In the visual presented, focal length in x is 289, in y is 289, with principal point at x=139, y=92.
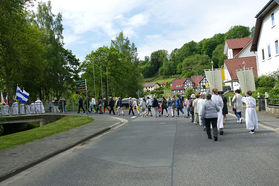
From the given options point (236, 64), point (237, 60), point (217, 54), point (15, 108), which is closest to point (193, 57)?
point (217, 54)

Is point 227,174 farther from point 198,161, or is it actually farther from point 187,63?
point 187,63

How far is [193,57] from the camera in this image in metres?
121

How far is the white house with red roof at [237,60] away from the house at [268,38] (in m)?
9.22

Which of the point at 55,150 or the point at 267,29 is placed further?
the point at 267,29

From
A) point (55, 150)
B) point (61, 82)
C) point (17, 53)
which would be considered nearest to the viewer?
point (55, 150)

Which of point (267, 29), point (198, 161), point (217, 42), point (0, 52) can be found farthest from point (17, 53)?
point (217, 42)

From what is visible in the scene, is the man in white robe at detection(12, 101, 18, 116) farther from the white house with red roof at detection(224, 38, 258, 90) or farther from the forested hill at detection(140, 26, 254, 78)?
the forested hill at detection(140, 26, 254, 78)

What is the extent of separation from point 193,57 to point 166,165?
11804cm

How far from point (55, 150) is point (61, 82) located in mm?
40526

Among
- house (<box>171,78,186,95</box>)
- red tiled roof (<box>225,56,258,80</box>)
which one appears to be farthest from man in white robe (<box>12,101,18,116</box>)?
house (<box>171,78,186,95</box>)

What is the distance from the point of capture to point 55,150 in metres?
9.27

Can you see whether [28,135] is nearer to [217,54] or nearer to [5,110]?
[5,110]

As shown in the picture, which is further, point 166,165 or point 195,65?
point 195,65

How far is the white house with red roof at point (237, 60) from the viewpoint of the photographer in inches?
1747
